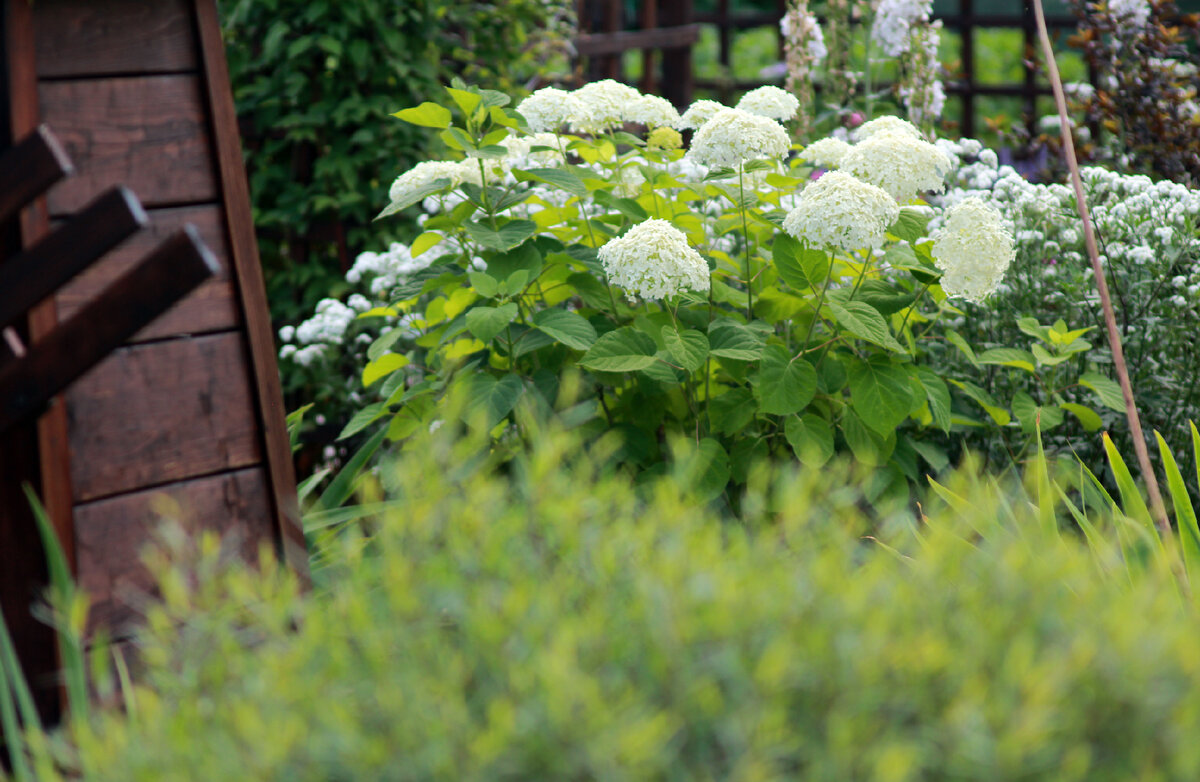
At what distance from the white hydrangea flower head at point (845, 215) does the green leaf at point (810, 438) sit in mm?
354

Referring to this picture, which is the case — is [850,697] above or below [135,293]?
below

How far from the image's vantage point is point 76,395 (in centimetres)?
140

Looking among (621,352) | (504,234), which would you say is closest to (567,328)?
(621,352)

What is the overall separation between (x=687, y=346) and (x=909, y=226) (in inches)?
22.3

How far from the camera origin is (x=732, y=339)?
6.89 ft

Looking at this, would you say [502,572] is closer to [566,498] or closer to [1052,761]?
[566,498]

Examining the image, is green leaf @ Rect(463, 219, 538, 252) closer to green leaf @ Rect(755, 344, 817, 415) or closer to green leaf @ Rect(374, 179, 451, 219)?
green leaf @ Rect(374, 179, 451, 219)

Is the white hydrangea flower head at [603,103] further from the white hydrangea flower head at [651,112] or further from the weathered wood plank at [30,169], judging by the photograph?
the weathered wood plank at [30,169]

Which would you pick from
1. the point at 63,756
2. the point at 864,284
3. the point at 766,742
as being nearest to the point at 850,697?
the point at 766,742

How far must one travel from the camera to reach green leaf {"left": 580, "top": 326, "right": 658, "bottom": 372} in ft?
6.53

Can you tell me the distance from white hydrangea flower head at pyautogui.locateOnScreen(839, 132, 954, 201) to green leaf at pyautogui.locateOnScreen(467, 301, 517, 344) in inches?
29.4

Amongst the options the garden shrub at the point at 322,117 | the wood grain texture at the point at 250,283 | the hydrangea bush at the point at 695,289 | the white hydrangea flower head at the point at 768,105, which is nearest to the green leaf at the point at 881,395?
the hydrangea bush at the point at 695,289

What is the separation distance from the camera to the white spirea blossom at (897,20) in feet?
12.3

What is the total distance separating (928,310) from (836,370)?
64 centimetres
